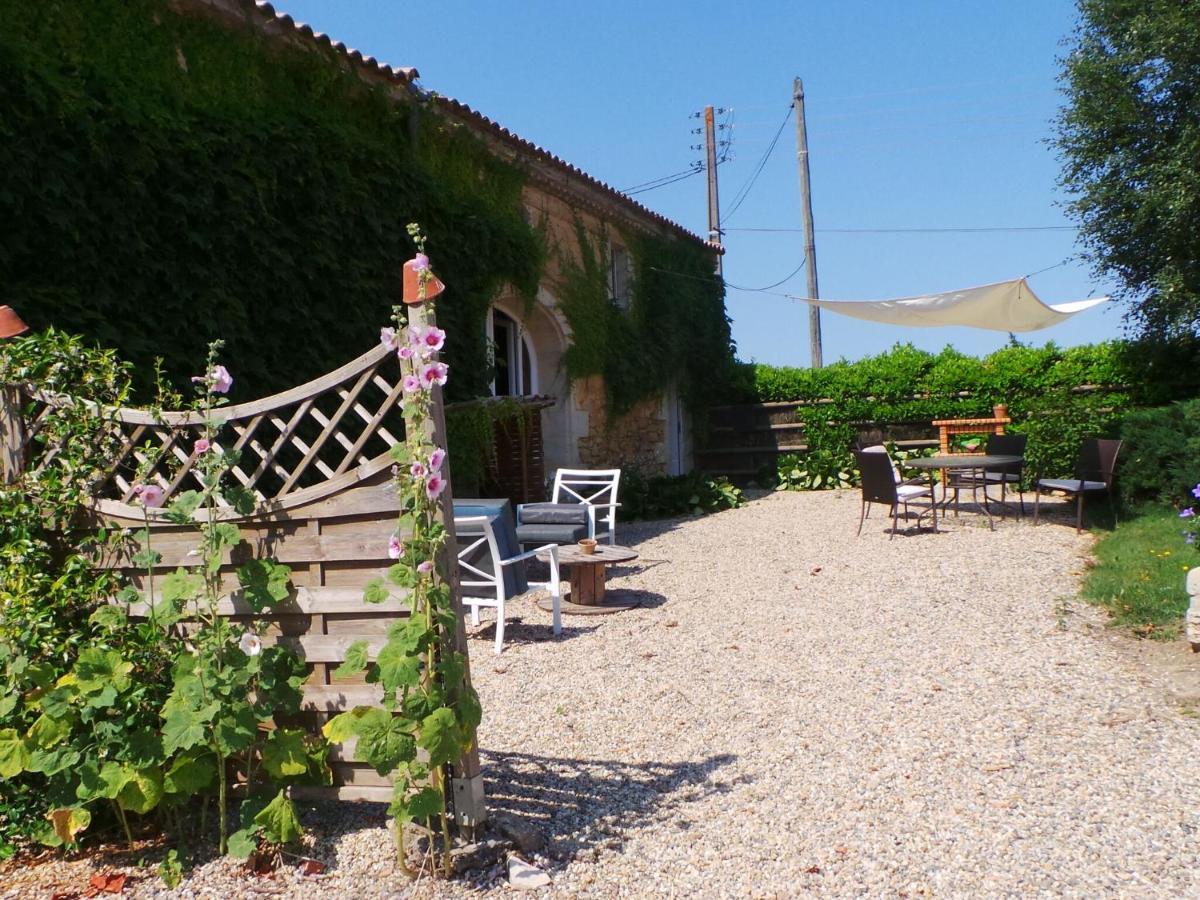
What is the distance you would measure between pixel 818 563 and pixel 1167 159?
18.9 feet

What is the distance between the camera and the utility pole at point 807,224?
1645 centimetres

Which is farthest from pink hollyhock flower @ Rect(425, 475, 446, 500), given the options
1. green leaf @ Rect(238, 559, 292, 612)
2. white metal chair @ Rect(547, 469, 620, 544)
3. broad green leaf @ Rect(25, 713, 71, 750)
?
white metal chair @ Rect(547, 469, 620, 544)

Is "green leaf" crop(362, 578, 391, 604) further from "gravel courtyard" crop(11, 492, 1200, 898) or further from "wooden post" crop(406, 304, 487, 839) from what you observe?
"gravel courtyard" crop(11, 492, 1200, 898)

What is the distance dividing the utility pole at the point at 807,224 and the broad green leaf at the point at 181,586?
48.8 ft

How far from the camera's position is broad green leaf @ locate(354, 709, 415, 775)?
2.24 meters

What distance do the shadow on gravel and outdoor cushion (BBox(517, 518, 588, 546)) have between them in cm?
316

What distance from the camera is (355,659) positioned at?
7.76 ft

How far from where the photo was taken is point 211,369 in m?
2.55

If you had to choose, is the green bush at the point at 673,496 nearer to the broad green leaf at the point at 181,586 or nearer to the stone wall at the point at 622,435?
the stone wall at the point at 622,435

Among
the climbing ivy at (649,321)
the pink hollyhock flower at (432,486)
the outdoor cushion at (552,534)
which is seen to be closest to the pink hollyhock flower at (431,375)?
the pink hollyhock flower at (432,486)

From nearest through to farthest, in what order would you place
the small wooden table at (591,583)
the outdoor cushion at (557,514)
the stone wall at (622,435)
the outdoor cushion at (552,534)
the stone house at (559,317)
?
the small wooden table at (591,583)
the outdoor cushion at (552,534)
the outdoor cushion at (557,514)
the stone house at (559,317)
the stone wall at (622,435)

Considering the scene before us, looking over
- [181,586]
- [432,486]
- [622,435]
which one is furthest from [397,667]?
[622,435]

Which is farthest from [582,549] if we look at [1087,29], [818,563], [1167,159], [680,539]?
[1087,29]

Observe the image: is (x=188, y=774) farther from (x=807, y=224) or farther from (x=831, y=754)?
(x=807, y=224)
